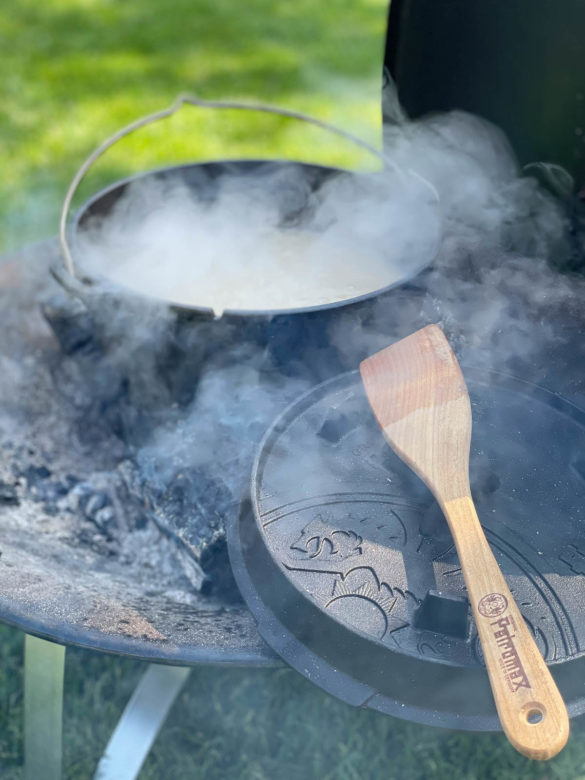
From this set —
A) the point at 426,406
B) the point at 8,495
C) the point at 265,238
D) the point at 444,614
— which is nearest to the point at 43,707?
the point at 8,495

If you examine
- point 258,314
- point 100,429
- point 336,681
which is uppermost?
point 258,314

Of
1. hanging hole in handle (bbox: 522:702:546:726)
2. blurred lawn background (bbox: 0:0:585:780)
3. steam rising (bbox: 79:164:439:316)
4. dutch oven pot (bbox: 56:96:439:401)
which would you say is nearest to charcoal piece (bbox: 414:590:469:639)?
hanging hole in handle (bbox: 522:702:546:726)

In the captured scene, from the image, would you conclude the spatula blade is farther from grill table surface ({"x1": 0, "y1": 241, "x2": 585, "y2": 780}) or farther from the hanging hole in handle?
the hanging hole in handle

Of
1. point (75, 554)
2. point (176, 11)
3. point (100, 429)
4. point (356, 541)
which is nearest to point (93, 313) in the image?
point (100, 429)

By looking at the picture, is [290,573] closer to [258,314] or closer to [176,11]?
[258,314]

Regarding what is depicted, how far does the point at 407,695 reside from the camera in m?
1.04

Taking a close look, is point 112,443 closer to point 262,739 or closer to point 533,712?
point 262,739

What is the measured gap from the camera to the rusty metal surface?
1.20m

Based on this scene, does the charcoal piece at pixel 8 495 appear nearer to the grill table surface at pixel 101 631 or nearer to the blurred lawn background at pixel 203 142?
the grill table surface at pixel 101 631

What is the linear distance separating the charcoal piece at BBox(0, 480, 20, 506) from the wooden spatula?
2.97 feet

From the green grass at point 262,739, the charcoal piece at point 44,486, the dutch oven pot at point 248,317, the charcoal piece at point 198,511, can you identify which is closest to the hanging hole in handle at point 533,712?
the charcoal piece at point 198,511

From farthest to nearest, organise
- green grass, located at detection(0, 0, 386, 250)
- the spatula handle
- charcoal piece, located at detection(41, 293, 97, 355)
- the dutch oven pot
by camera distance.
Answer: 1. green grass, located at detection(0, 0, 386, 250)
2. charcoal piece, located at detection(41, 293, 97, 355)
3. the dutch oven pot
4. the spatula handle

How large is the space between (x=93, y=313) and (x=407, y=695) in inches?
40.7

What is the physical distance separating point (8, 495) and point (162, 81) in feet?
10.3
